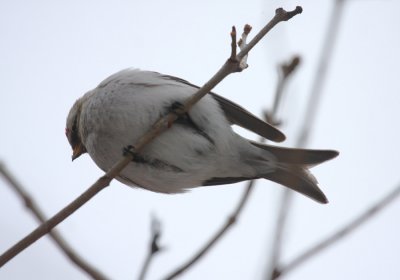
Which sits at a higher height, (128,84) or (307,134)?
(128,84)

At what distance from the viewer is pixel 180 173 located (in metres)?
5.10

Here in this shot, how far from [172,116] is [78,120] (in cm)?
187

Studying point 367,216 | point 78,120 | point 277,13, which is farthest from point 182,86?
point 367,216

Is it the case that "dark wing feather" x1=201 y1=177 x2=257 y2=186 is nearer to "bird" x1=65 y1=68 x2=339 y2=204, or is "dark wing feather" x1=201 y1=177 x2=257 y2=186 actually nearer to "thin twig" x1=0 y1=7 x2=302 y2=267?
"bird" x1=65 y1=68 x2=339 y2=204

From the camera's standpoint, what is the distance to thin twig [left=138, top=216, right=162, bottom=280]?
8.21 feet

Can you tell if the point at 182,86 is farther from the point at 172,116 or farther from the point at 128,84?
the point at 172,116

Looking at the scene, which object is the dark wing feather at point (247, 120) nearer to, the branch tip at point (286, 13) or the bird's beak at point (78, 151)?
the bird's beak at point (78, 151)

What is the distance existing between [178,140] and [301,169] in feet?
4.01

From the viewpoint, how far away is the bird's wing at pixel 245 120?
494 cm

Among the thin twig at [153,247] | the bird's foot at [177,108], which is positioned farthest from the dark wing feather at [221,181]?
the thin twig at [153,247]

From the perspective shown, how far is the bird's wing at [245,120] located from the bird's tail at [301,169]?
0.92 ft

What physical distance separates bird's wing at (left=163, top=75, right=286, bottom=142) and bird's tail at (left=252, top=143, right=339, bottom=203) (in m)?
0.28

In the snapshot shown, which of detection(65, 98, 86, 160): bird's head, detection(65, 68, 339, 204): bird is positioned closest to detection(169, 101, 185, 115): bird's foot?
detection(65, 68, 339, 204): bird

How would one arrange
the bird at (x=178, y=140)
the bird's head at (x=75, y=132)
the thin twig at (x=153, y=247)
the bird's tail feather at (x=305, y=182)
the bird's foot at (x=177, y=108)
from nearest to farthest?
the thin twig at (x=153, y=247), the bird's foot at (x=177, y=108), the bird at (x=178, y=140), the bird's tail feather at (x=305, y=182), the bird's head at (x=75, y=132)
